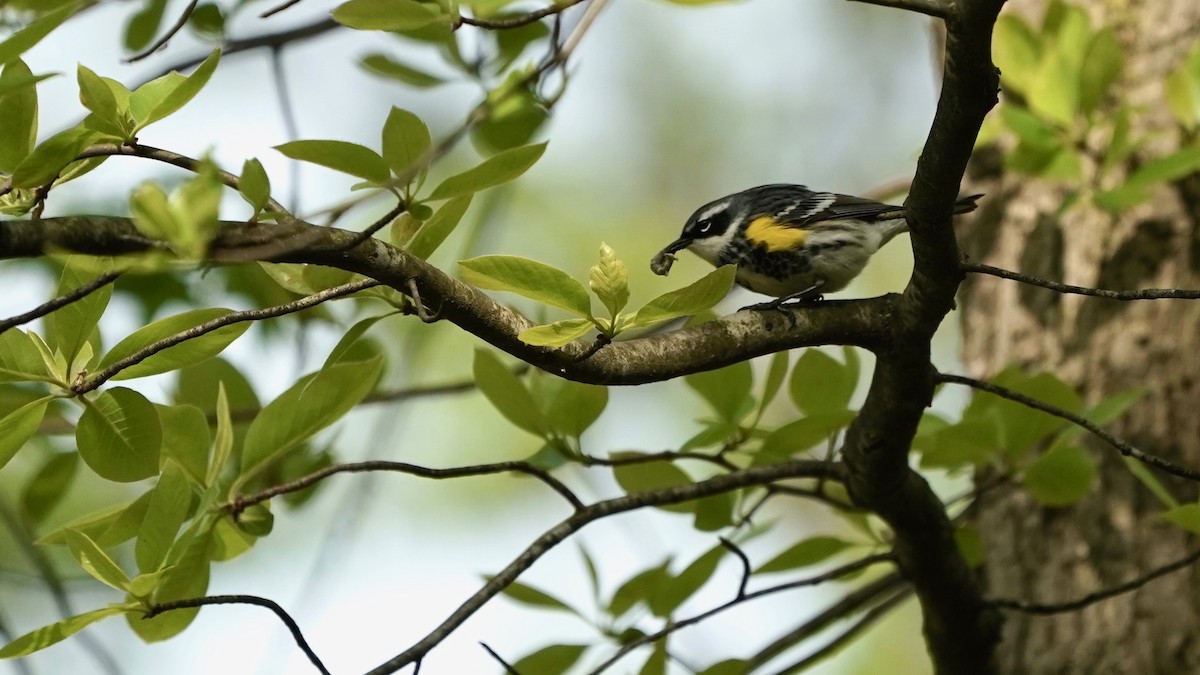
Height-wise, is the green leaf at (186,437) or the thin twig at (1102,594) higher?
the thin twig at (1102,594)

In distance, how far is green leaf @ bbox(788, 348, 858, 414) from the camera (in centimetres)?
248

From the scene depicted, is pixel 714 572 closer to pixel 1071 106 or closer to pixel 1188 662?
pixel 1188 662

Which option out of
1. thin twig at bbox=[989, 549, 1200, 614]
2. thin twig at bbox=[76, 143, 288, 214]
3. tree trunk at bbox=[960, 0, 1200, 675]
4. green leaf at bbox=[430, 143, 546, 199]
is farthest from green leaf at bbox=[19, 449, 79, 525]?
tree trunk at bbox=[960, 0, 1200, 675]

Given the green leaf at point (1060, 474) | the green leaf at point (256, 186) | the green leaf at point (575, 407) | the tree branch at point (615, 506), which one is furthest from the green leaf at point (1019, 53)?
the green leaf at point (256, 186)

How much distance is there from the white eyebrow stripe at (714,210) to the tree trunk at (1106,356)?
1039 mm

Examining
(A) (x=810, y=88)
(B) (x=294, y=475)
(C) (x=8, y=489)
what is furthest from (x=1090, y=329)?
(A) (x=810, y=88)

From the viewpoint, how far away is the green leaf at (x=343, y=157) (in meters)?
1.57

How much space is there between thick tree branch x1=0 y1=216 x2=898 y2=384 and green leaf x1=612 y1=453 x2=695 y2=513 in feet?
1.83

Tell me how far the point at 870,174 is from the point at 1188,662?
707 cm

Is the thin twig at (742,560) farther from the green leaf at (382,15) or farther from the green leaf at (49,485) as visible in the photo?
the green leaf at (49,485)

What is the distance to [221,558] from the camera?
2.15 m

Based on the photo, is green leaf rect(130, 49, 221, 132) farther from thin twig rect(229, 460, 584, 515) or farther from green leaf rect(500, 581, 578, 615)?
green leaf rect(500, 581, 578, 615)

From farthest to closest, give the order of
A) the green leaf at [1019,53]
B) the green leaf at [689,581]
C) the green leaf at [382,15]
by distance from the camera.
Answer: the green leaf at [1019,53], the green leaf at [689,581], the green leaf at [382,15]

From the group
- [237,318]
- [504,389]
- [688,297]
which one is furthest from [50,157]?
[504,389]
